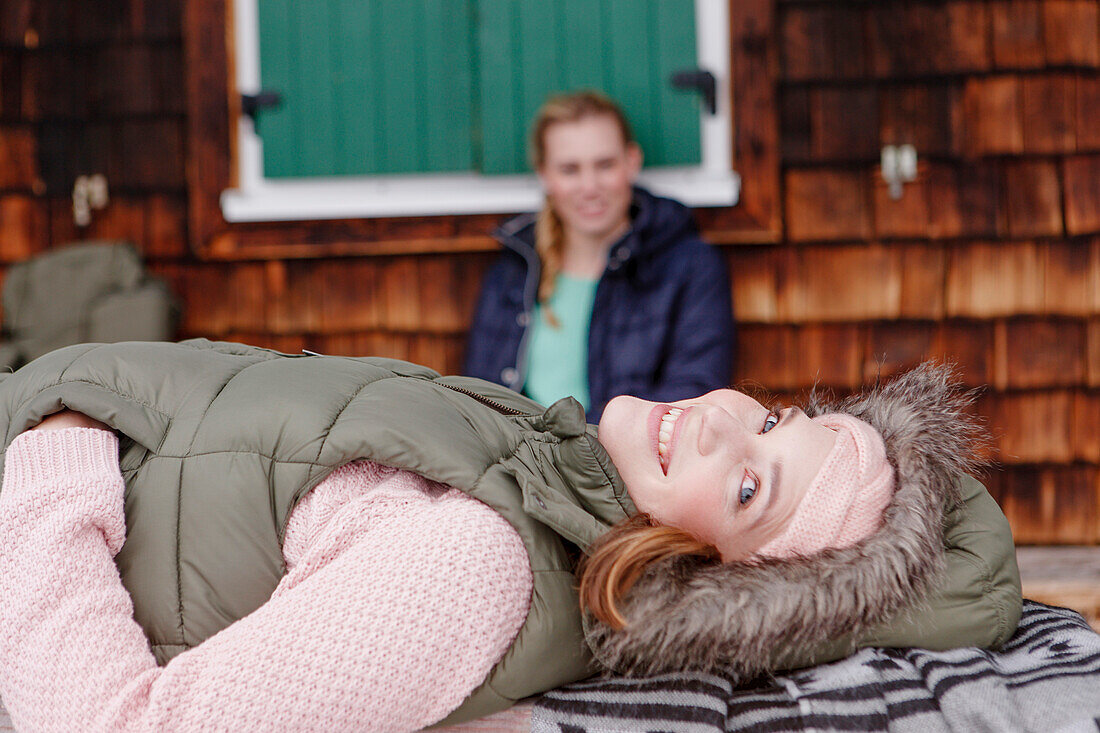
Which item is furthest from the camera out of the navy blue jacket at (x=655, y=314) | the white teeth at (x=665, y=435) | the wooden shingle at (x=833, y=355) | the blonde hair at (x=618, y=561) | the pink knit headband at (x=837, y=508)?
the wooden shingle at (x=833, y=355)

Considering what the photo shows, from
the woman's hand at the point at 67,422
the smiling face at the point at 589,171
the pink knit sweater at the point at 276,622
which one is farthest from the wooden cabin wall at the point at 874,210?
the pink knit sweater at the point at 276,622

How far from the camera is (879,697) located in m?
1.29

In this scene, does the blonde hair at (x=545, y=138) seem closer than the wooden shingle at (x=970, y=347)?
Yes

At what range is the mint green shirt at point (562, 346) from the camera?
2.86m

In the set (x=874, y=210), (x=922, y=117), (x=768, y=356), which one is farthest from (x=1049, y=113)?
(x=768, y=356)

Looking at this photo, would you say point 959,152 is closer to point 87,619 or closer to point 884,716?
point 884,716

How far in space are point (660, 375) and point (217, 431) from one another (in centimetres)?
169

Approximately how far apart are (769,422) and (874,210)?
1.60 metres

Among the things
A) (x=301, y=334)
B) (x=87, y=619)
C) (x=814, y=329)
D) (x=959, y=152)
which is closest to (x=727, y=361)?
(x=814, y=329)

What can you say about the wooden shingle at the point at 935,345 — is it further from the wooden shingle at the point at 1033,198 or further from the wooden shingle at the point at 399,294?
the wooden shingle at the point at 399,294

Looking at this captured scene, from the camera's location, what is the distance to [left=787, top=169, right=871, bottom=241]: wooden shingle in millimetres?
2945

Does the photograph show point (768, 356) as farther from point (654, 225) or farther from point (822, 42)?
point (822, 42)

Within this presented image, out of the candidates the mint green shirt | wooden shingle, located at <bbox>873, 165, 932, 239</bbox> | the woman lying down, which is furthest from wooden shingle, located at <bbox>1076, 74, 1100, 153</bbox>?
the woman lying down

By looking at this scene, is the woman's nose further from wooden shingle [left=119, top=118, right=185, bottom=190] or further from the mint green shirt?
wooden shingle [left=119, top=118, right=185, bottom=190]
